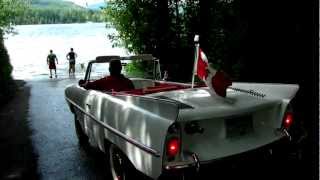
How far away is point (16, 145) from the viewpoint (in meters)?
8.69

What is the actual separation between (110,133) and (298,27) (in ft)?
17.2

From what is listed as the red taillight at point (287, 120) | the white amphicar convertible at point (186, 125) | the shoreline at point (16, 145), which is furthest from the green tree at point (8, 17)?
the red taillight at point (287, 120)

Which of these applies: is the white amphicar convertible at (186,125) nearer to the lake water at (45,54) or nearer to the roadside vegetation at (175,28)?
the roadside vegetation at (175,28)

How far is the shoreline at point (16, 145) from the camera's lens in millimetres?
6910

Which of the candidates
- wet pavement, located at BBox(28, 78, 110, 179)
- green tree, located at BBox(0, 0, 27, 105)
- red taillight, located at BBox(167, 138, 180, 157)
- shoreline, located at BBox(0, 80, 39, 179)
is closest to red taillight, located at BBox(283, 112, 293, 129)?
red taillight, located at BBox(167, 138, 180, 157)

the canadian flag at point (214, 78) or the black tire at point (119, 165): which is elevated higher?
the canadian flag at point (214, 78)

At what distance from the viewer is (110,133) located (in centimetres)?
555

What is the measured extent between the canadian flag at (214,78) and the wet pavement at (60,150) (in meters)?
2.05

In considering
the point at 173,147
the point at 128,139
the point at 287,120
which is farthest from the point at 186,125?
the point at 287,120

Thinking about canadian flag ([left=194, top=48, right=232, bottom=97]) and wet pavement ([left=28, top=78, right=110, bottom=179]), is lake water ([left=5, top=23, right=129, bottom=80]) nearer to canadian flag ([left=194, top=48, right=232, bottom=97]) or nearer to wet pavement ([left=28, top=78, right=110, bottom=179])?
wet pavement ([left=28, top=78, right=110, bottom=179])

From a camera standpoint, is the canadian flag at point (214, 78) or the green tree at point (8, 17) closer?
the canadian flag at point (214, 78)

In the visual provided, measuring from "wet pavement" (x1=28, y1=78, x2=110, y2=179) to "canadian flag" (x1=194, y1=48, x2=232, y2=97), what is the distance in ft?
6.74

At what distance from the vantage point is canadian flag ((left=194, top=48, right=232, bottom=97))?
5.12 meters

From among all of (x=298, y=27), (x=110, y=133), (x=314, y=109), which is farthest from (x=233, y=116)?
(x=298, y=27)
